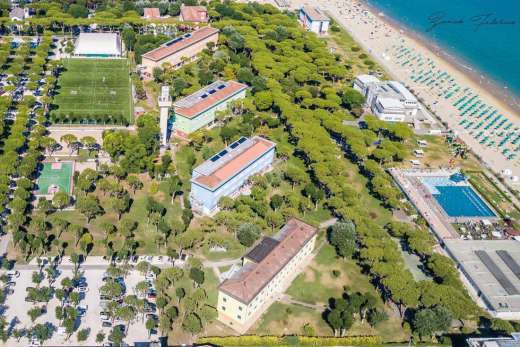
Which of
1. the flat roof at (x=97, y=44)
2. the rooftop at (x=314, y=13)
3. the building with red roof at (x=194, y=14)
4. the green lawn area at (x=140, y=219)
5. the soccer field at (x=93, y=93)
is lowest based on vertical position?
the green lawn area at (x=140, y=219)

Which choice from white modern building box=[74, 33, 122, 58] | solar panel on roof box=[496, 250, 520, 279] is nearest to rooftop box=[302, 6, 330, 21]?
white modern building box=[74, 33, 122, 58]

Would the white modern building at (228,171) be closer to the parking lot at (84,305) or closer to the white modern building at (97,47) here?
the parking lot at (84,305)

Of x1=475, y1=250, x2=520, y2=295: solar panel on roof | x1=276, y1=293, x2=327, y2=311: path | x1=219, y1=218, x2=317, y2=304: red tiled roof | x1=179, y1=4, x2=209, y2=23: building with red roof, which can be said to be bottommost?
x1=276, y1=293, x2=327, y2=311: path

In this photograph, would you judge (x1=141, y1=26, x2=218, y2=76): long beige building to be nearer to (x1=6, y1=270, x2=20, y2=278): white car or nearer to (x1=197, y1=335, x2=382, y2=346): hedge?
(x1=6, y1=270, x2=20, y2=278): white car

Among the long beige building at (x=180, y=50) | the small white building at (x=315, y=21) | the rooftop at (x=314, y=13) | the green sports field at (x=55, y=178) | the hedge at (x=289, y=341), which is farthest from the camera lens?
the rooftop at (x=314, y=13)

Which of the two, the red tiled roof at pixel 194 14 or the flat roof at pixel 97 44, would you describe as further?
the red tiled roof at pixel 194 14

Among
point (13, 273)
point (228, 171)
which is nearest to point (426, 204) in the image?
point (228, 171)

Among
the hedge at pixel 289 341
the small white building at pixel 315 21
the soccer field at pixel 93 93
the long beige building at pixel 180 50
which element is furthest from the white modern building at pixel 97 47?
the hedge at pixel 289 341

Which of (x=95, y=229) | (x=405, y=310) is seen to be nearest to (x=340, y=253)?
(x=405, y=310)
